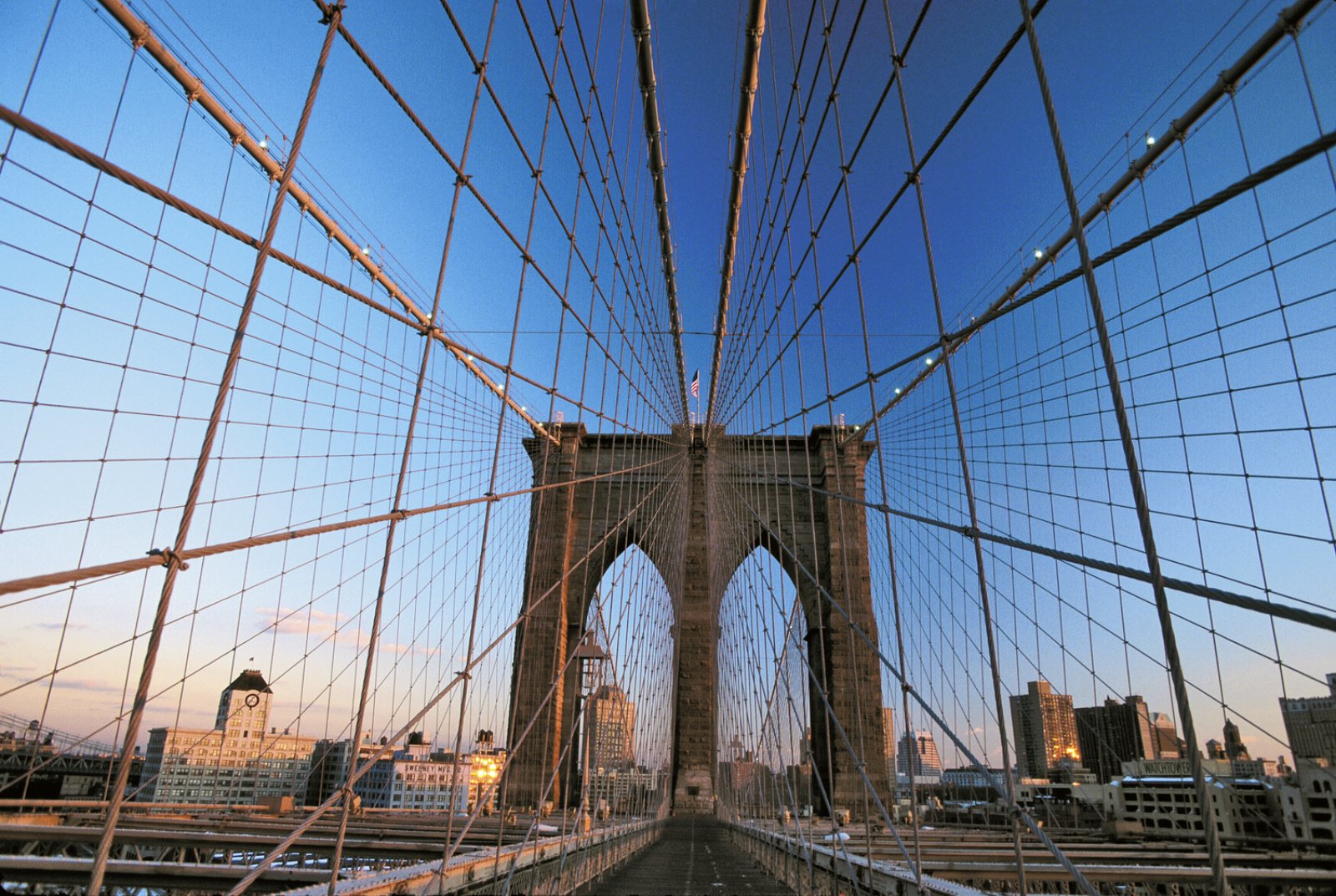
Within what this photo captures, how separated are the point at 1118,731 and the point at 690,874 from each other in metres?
4.95

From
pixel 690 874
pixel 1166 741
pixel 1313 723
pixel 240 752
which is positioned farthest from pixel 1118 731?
pixel 240 752

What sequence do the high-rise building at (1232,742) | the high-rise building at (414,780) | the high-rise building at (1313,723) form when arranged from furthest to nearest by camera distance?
the high-rise building at (414,780), the high-rise building at (1232,742), the high-rise building at (1313,723)

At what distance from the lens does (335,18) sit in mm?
2092

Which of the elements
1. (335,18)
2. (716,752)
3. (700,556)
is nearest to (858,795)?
(716,752)

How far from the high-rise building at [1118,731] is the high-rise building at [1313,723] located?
1.31m

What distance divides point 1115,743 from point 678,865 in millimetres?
4977

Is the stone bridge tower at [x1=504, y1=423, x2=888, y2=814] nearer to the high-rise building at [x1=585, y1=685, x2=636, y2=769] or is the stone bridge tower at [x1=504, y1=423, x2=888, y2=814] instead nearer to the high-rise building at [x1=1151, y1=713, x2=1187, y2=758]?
the high-rise building at [x1=585, y1=685, x2=636, y2=769]

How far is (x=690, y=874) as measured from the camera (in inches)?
259

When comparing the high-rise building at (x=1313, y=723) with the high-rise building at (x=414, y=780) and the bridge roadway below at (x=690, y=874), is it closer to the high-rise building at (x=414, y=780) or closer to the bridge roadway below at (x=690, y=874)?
the bridge roadway below at (x=690, y=874)

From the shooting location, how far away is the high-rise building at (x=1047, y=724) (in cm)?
922

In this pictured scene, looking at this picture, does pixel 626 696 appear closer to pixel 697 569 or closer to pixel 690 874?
pixel 690 874

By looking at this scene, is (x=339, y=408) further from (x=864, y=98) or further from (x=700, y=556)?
(x=700, y=556)

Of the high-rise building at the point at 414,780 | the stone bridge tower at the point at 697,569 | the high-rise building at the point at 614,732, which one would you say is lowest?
the high-rise building at the point at 414,780

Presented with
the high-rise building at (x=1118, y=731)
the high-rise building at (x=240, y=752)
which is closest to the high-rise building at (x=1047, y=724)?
the high-rise building at (x=1118, y=731)
